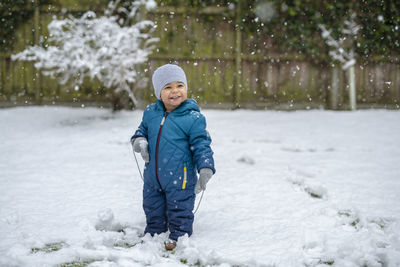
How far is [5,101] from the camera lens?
287 inches

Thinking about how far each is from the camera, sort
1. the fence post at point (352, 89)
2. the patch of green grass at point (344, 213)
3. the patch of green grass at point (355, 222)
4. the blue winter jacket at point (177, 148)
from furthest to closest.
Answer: the fence post at point (352, 89), the patch of green grass at point (344, 213), the patch of green grass at point (355, 222), the blue winter jacket at point (177, 148)

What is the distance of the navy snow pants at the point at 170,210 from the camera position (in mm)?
2115

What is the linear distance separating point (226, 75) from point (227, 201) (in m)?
4.70

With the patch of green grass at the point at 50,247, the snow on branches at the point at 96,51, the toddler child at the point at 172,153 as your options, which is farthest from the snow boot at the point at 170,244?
the snow on branches at the point at 96,51

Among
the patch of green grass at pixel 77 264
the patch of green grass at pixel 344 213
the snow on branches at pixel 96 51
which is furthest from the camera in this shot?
the snow on branches at pixel 96 51

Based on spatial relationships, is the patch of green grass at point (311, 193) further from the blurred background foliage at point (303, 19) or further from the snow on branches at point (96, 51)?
the blurred background foliage at point (303, 19)

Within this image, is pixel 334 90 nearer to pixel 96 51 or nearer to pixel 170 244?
pixel 96 51

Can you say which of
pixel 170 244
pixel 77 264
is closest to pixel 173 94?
pixel 170 244

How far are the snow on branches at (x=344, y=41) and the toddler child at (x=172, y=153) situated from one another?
5560 millimetres

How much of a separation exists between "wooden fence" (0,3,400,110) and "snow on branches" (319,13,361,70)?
0.29m

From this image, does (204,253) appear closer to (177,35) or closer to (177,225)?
(177,225)

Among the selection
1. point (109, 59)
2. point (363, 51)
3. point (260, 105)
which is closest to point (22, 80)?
point (109, 59)

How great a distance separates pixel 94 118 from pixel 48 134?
1145 mm

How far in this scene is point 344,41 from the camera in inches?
275
